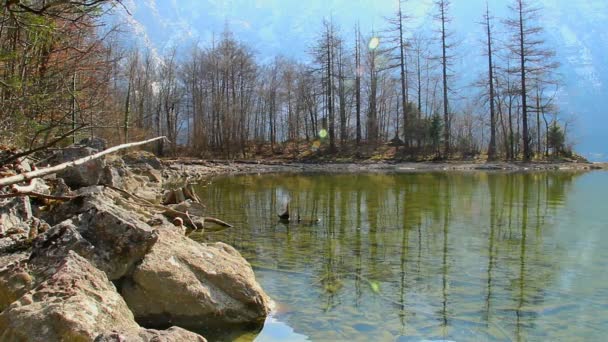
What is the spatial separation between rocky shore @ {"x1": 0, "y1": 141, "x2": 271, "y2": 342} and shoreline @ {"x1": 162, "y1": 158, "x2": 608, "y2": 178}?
25.5 m

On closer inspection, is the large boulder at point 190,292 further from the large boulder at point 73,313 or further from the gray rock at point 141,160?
the gray rock at point 141,160

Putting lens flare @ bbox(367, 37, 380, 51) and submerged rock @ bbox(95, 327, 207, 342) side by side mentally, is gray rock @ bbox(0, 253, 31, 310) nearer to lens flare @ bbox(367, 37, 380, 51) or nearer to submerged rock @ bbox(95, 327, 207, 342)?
submerged rock @ bbox(95, 327, 207, 342)

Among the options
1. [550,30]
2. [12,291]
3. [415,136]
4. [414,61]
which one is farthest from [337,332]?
[550,30]

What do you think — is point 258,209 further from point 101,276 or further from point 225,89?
point 225,89

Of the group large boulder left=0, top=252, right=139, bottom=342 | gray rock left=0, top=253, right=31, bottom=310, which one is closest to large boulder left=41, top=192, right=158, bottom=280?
gray rock left=0, top=253, right=31, bottom=310

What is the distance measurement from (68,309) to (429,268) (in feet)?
18.0

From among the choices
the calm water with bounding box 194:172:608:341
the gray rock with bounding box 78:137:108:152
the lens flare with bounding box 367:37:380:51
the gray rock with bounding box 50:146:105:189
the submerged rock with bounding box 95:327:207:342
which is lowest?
the calm water with bounding box 194:172:608:341

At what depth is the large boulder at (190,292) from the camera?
535cm

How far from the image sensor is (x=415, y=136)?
42.9 m

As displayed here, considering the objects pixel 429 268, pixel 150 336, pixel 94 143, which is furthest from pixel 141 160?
pixel 150 336

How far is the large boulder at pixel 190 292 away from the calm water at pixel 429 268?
0.34 meters

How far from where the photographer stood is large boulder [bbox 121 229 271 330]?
17.6ft

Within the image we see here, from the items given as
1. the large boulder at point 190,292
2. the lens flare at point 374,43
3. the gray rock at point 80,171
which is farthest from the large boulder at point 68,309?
the lens flare at point 374,43

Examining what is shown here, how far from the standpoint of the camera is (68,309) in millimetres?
3619
